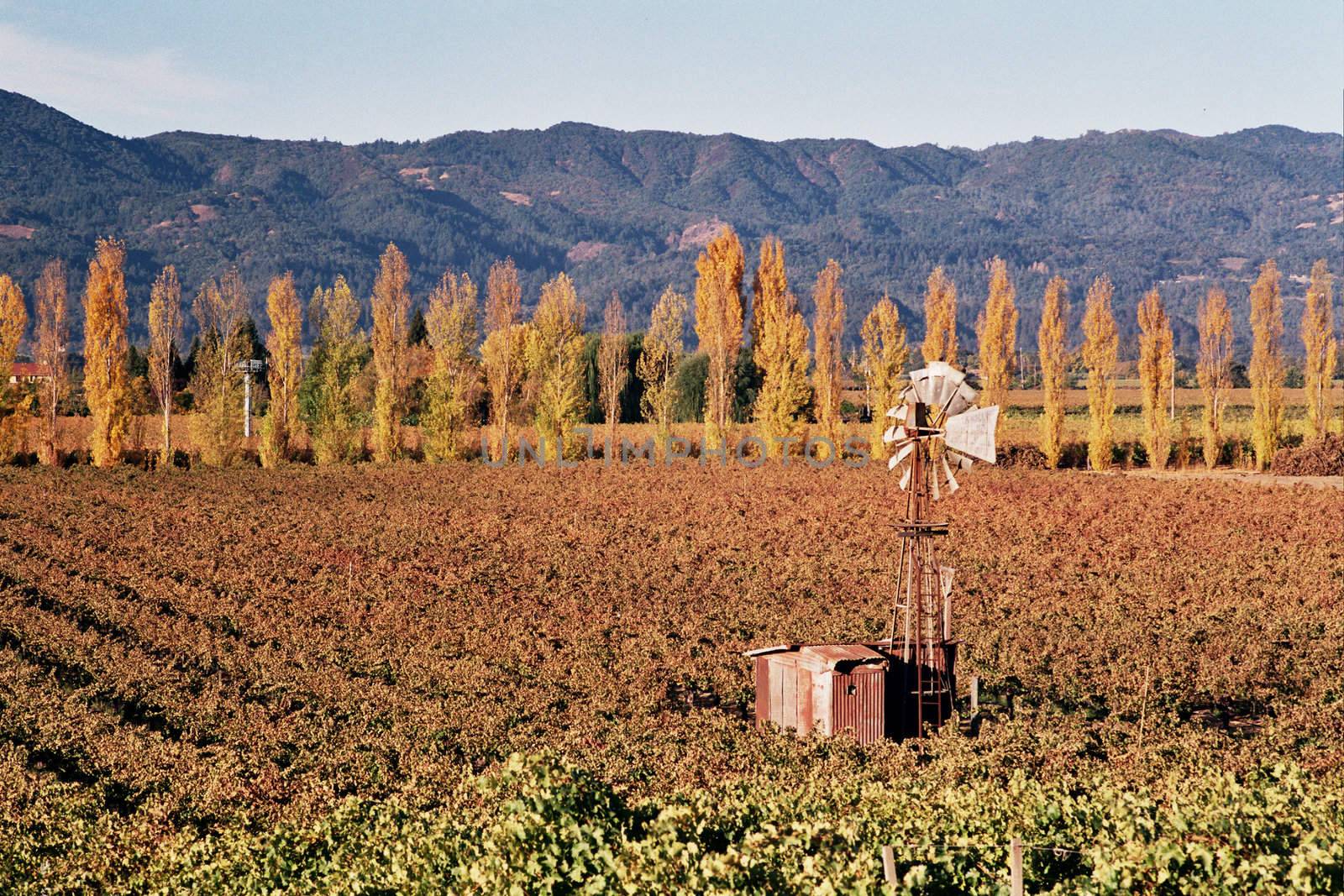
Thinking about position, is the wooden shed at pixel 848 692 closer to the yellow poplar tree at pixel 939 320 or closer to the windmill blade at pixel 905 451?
the windmill blade at pixel 905 451

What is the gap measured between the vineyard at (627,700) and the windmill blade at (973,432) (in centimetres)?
317

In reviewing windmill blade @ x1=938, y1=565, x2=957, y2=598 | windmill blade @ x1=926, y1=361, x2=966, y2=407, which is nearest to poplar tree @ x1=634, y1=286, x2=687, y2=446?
windmill blade @ x1=926, y1=361, x2=966, y2=407

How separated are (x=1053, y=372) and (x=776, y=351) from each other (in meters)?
11.2

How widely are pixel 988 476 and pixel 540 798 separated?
36.4m

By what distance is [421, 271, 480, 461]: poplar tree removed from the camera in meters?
49.5

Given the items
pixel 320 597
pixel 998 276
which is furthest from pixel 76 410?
pixel 320 597

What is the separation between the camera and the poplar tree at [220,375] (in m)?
47.5

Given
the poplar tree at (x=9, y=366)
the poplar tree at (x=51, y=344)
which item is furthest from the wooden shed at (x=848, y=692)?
the poplar tree at (x=51, y=344)

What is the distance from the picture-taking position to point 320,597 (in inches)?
903

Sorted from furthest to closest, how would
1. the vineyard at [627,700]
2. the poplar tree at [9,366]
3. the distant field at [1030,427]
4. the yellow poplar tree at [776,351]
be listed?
the distant field at [1030,427], the yellow poplar tree at [776,351], the poplar tree at [9,366], the vineyard at [627,700]

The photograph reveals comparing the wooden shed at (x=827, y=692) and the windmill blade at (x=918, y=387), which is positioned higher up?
the windmill blade at (x=918, y=387)

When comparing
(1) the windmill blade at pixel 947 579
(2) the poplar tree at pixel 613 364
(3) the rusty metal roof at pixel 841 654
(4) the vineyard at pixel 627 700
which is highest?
(2) the poplar tree at pixel 613 364

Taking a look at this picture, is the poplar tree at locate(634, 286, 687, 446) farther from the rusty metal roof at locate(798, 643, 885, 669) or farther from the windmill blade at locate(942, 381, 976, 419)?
the rusty metal roof at locate(798, 643, 885, 669)

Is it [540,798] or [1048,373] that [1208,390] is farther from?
[540,798]
